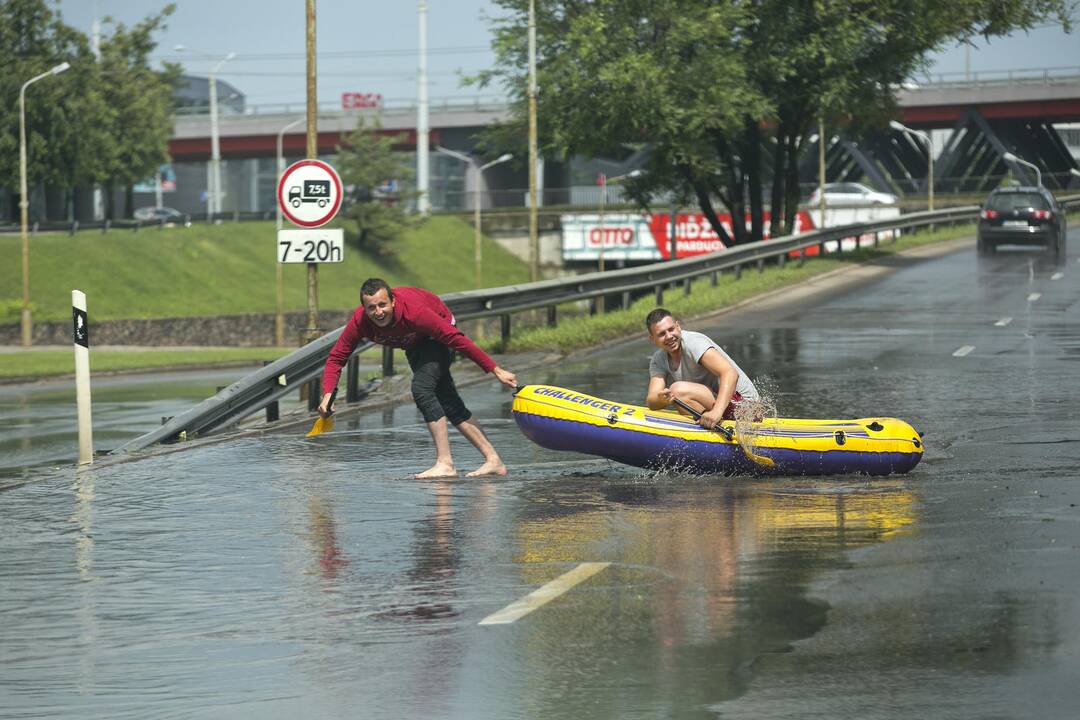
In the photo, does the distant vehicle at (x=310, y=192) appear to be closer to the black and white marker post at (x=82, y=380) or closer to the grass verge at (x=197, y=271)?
the black and white marker post at (x=82, y=380)

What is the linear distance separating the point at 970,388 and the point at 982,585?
33.6ft

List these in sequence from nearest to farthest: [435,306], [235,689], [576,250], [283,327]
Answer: [235,689] < [435,306] < [283,327] < [576,250]

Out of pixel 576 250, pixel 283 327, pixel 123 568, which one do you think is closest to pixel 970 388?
pixel 123 568

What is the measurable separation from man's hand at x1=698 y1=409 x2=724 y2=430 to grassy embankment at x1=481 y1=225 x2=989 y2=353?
446 inches

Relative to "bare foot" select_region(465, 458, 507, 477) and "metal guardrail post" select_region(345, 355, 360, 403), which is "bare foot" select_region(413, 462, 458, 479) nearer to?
"bare foot" select_region(465, 458, 507, 477)

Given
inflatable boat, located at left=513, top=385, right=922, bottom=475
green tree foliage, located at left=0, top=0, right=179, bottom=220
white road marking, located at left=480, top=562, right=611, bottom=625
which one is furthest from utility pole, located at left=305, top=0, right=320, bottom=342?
green tree foliage, located at left=0, top=0, right=179, bottom=220

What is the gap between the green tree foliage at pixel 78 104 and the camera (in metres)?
74.2

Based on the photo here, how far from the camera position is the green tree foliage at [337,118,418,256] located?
92938 mm

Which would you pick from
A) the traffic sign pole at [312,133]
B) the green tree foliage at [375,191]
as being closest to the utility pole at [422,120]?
the green tree foliage at [375,191]

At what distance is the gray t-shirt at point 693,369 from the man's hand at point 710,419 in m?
0.38

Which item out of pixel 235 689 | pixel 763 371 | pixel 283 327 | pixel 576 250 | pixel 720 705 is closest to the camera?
pixel 720 705

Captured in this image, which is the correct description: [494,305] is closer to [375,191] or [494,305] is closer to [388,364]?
[388,364]

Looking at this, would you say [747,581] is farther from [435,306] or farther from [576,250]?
[576,250]

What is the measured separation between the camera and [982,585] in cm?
820
